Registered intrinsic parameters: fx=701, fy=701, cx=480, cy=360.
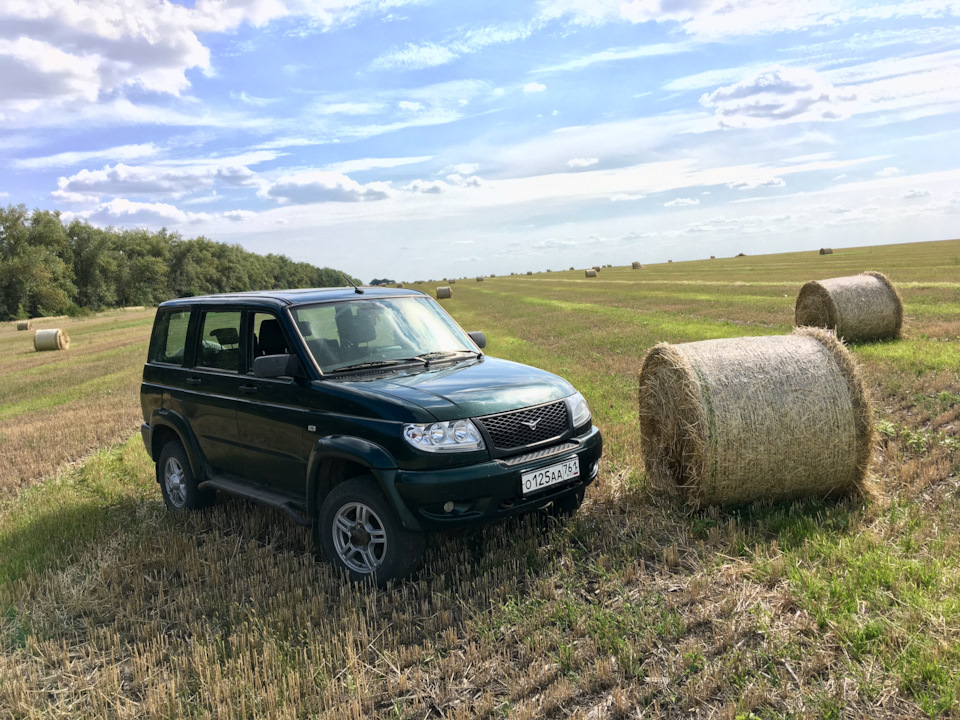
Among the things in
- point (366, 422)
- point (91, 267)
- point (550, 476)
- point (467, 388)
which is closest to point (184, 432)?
point (366, 422)

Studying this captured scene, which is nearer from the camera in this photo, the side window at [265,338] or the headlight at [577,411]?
the headlight at [577,411]

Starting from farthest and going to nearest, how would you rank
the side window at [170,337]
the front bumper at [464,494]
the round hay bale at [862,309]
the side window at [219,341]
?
the round hay bale at [862,309] < the side window at [170,337] < the side window at [219,341] < the front bumper at [464,494]

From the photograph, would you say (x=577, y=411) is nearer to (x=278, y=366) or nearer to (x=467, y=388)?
(x=467, y=388)

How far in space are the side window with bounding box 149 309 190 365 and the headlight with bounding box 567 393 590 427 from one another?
384 centimetres

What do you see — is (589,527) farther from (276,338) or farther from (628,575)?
(276,338)

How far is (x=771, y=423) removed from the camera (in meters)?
5.42

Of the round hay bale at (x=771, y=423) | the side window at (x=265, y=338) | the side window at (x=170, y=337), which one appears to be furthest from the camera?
the side window at (x=170, y=337)

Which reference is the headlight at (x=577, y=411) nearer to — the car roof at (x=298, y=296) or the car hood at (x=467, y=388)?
the car hood at (x=467, y=388)

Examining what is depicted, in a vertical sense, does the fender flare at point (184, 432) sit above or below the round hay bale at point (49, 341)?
below

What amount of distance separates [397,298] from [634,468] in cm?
282

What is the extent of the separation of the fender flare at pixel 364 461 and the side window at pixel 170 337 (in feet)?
8.39

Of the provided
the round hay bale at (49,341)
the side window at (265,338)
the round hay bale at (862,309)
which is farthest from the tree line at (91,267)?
the side window at (265,338)

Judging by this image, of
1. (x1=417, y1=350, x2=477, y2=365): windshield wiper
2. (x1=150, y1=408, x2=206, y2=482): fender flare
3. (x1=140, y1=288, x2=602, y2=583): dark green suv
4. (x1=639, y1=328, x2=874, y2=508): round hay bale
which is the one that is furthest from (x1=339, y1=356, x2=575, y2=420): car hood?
(x1=150, y1=408, x2=206, y2=482): fender flare

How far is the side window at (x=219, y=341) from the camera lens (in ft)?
19.7
